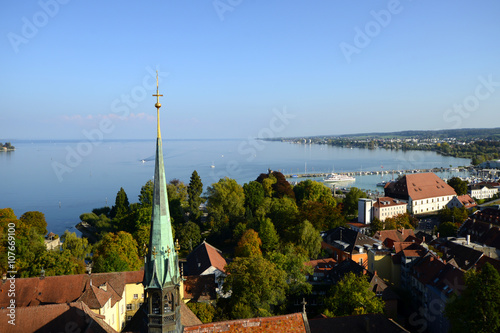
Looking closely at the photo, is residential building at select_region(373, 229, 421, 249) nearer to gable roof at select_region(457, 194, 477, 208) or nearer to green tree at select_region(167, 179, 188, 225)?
green tree at select_region(167, 179, 188, 225)

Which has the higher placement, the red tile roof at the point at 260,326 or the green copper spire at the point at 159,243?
the green copper spire at the point at 159,243

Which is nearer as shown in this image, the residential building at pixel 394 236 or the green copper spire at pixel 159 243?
the green copper spire at pixel 159 243

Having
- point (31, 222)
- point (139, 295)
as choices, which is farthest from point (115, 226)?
point (139, 295)

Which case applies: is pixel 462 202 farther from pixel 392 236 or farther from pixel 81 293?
pixel 81 293

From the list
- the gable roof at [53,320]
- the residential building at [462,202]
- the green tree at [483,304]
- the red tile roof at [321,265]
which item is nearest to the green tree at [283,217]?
the red tile roof at [321,265]

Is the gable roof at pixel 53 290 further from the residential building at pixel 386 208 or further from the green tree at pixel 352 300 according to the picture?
the residential building at pixel 386 208

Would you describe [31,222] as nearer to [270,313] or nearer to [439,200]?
[270,313]
